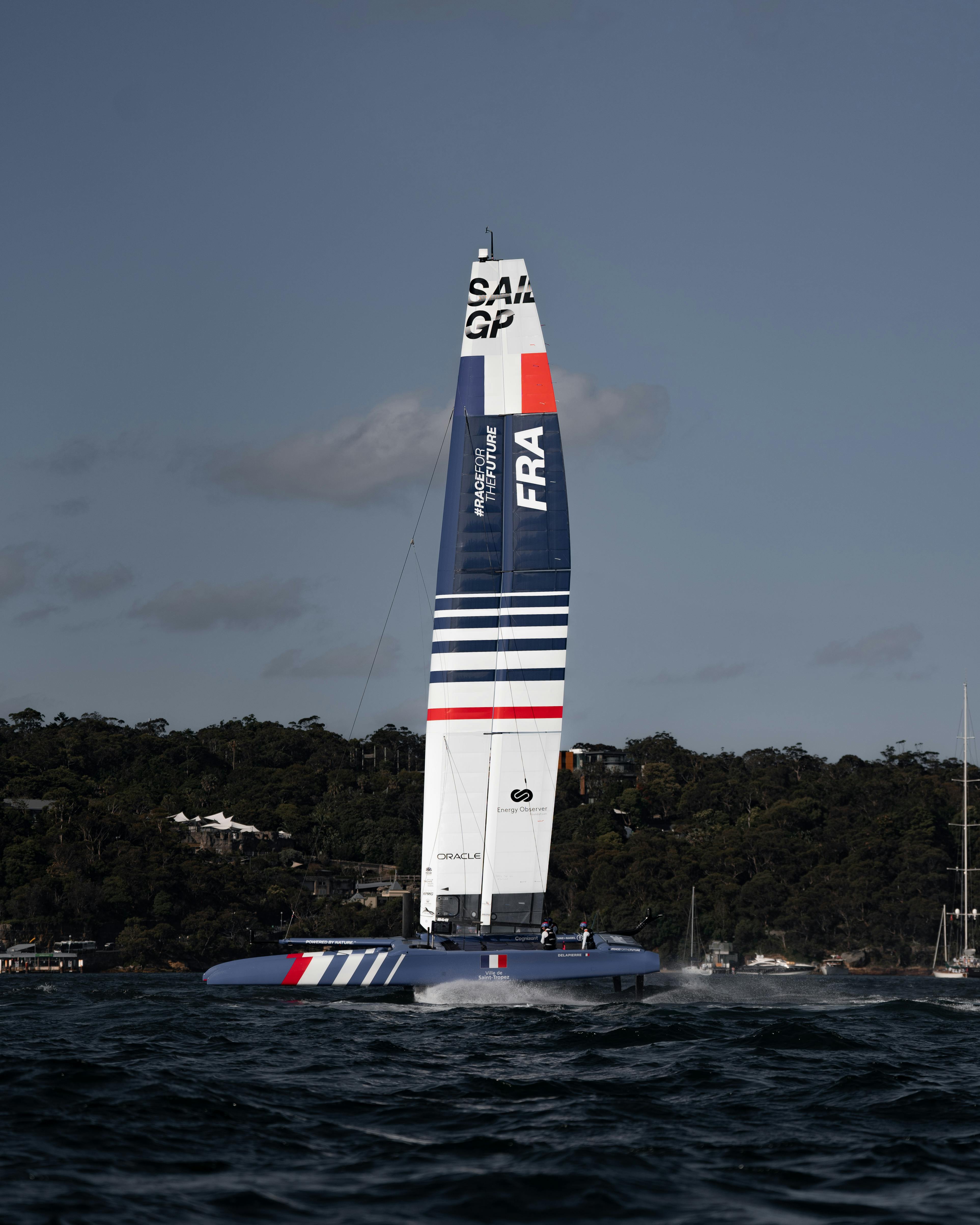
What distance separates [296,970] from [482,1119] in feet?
43.1

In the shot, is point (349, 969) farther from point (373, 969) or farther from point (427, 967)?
point (427, 967)

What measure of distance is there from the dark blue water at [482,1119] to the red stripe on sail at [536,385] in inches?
495

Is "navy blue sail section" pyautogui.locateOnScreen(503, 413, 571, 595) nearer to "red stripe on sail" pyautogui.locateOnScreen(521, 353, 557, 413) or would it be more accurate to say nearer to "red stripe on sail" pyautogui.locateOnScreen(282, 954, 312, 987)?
"red stripe on sail" pyautogui.locateOnScreen(521, 353, 557, 413)

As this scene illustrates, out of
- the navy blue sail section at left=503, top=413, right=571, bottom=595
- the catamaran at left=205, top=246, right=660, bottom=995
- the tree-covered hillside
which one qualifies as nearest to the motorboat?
the tree-covered hillside

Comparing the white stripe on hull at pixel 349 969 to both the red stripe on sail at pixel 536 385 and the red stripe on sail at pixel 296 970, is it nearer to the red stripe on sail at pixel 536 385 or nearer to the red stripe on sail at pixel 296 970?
the red stripe on sail at pixel 296 970

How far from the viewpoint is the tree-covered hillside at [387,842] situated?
8444cm

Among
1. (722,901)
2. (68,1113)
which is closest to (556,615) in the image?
(68,1113)

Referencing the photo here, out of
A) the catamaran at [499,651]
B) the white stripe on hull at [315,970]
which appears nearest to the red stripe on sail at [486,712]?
the catamaran at [499,651]

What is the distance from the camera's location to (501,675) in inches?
1099

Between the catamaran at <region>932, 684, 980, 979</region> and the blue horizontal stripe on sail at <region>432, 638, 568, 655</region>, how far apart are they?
46411 mm

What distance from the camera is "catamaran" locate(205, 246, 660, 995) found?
1078 inches

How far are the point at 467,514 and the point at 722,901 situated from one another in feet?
249

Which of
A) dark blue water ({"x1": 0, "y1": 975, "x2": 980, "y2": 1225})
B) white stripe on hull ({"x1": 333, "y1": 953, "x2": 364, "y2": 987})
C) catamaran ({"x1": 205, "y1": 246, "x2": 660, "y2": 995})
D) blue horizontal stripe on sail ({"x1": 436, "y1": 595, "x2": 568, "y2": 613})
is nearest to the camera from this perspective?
dark blue water ({"x1": 0, "y1": 975, "x2": 980, "y2": 1225})

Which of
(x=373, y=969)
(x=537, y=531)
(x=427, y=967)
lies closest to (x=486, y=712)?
(x=537, y=531)
